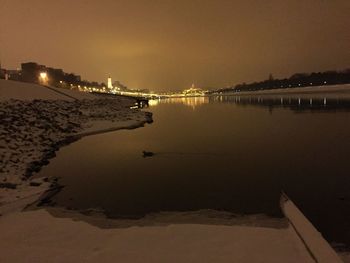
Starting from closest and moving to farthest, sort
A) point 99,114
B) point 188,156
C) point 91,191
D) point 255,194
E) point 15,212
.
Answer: point 15,212 < point 255,194 < point 91,191 < point 188,156 < point 99,114

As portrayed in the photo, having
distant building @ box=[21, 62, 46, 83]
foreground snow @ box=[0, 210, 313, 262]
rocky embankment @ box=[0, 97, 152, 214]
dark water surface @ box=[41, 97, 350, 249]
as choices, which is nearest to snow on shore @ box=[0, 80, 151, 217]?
rocky embankment @ box=[0, 97, 152, 214]

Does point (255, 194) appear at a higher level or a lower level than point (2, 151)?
lower

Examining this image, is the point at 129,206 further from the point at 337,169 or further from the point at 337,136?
the point at 337,136

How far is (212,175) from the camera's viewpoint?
1557 cm

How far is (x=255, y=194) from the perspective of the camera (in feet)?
41.5

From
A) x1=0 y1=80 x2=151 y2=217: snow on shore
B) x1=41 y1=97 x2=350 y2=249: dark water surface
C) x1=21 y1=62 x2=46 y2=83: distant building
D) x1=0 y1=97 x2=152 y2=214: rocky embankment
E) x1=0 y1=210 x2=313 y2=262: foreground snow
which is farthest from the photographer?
x1=21 y1=62 x2=46 y2=83: distant building

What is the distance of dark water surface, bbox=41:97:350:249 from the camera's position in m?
11.3

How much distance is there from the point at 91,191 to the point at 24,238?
216 inches

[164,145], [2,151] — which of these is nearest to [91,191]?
[2,151]

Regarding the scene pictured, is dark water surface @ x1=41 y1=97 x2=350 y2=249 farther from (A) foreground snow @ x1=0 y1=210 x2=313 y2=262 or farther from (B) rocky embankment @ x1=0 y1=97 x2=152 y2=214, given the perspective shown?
(A) foreground snow @ x1=0 y1=210 x2=313 y2=262

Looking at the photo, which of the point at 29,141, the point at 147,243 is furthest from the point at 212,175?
the point at 29,141

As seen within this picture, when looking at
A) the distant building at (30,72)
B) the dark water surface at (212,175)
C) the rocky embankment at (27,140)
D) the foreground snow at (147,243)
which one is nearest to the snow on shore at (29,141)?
the rocky embankment at (27,140)

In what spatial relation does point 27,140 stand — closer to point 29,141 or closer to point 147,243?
point 29,141

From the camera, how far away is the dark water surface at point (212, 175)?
11336mm
